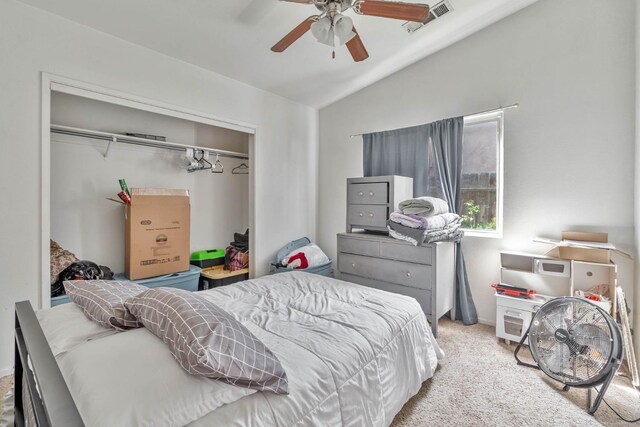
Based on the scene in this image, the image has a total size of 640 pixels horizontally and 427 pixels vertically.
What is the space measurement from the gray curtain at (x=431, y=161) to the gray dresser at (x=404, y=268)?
0.47 feet

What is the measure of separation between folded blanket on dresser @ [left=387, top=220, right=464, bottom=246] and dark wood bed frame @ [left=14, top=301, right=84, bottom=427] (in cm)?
237

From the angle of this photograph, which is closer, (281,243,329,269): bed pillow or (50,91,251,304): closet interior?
(50,91,251,304): closet interior

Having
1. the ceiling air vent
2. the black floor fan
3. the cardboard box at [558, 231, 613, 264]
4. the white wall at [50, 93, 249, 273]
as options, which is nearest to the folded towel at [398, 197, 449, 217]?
the cardboard box at [558, 231, 613, 264]

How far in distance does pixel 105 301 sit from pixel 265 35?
2400 millimetres

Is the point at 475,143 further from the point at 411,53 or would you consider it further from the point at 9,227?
the point at 9,227

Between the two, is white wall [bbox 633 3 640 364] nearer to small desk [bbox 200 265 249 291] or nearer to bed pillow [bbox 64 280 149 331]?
bed pillow [bbox 64 280 149 331]

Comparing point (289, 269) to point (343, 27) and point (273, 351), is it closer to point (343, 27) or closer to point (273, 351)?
point (273, 351)

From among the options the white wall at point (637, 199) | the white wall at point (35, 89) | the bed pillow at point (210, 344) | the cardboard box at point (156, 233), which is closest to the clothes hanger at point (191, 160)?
the cardboard box at point (156, 233)

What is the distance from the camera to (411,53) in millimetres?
3176

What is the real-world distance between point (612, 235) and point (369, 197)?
6.51 feet

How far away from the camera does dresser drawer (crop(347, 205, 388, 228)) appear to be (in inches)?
120

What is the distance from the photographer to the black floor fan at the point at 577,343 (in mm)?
1696

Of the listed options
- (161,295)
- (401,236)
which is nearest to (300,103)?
(401,236)

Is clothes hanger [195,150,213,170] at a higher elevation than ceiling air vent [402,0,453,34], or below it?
below
